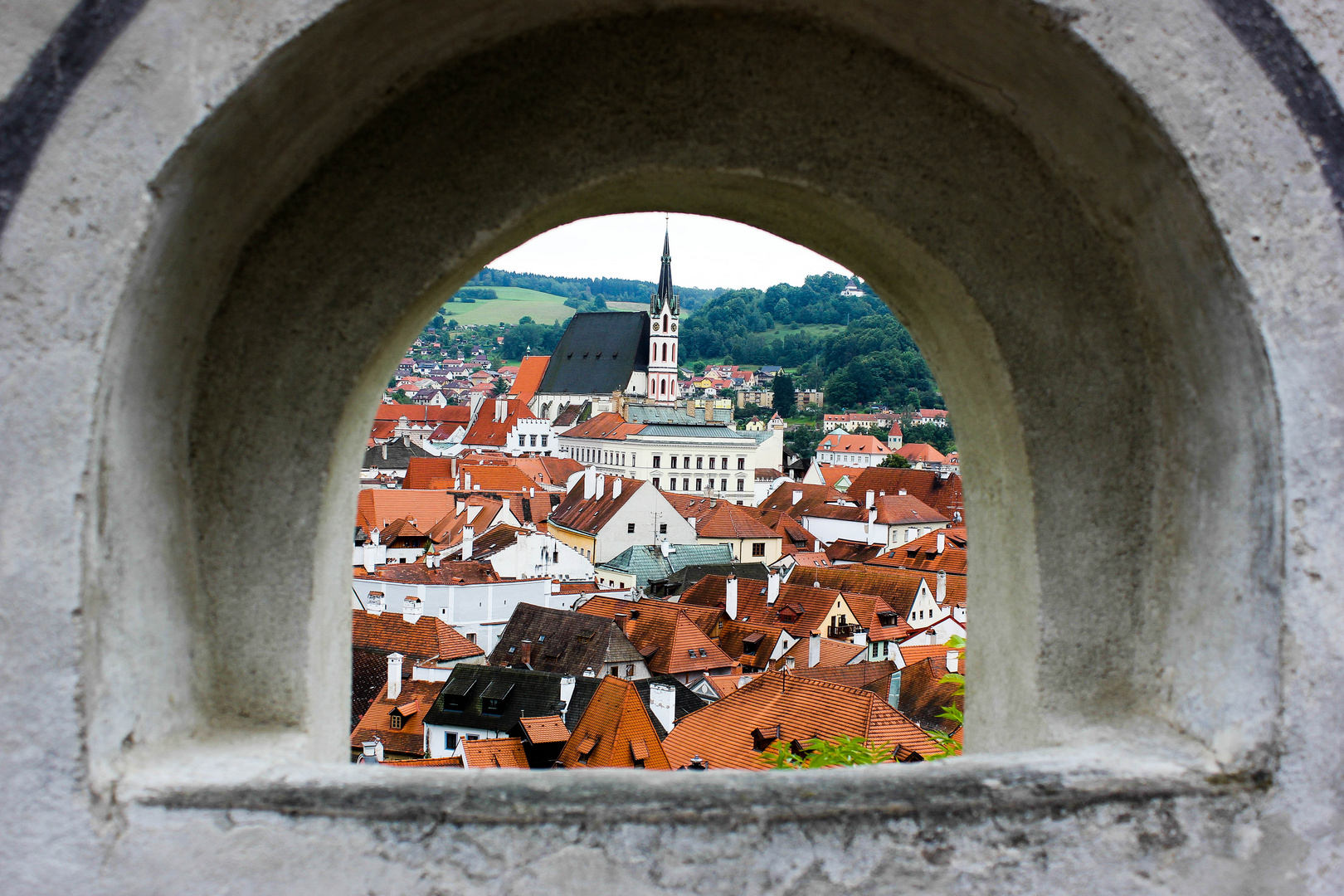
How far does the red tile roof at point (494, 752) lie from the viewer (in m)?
20.8

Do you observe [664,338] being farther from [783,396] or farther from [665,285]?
[783,396]

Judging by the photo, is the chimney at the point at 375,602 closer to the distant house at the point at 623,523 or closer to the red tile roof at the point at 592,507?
the distant house at the point at 623,523

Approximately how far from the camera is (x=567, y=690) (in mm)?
24734

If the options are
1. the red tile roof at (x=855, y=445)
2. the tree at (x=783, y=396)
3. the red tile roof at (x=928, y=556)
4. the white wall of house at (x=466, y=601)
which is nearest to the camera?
the white wall of house at (x=466, y=601)

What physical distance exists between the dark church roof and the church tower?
1.09 metres

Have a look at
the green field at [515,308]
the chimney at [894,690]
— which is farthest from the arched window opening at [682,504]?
the green field at [515,308]

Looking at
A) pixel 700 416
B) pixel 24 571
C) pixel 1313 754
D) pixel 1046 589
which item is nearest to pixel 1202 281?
pixel 1046 589

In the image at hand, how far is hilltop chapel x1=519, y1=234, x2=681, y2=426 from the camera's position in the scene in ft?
305

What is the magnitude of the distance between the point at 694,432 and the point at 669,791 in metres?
72.1

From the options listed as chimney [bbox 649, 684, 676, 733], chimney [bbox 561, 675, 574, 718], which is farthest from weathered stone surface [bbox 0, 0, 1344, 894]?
chimney [bbox 561, 675, 574, 718]

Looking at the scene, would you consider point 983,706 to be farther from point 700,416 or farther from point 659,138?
point 700,416

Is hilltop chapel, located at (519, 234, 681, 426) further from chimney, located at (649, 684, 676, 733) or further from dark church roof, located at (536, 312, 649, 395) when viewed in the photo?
chimney, located at (649, 684, 676, 733)

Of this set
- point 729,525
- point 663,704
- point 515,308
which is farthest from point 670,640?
point 515,308

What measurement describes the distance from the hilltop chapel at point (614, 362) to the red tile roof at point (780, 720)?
6928cm
